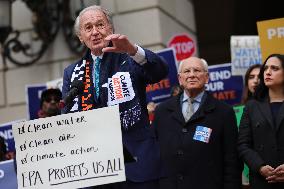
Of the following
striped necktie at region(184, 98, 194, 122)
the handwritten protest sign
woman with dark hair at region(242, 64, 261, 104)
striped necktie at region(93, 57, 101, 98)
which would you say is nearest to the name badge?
striped necktie at region(184, 98, 194, 122)

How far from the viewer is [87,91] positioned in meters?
3.67

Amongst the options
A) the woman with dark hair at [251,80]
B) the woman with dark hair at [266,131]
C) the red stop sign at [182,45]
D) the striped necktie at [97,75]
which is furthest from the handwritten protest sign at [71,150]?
the red stop sign at [182,45]

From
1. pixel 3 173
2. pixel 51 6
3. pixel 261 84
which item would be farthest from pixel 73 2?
pixel 261 84

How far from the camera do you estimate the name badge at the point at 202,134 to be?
16.9 ft

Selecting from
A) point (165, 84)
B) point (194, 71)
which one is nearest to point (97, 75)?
point (194, 71)

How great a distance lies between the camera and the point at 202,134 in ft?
17.0

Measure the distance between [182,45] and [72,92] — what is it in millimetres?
6400

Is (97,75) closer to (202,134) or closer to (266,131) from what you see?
(202,134)

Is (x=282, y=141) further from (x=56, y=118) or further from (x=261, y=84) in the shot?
(x=56, y=118)

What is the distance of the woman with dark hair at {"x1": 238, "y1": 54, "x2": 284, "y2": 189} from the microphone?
1.78 meters

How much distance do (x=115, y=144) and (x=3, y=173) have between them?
3.12 meters

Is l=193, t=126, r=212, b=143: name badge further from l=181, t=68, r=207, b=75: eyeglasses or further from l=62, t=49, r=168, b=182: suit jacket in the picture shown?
l=62, t=49, r=168, b=182: suit jacket

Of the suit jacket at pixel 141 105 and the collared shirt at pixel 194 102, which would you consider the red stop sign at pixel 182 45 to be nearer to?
the collared shirt at pixel 194 102

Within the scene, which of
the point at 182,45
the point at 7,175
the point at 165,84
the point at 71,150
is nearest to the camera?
the point at 71,150
